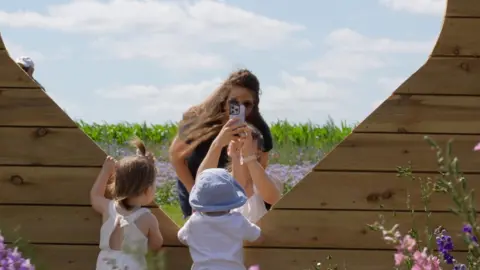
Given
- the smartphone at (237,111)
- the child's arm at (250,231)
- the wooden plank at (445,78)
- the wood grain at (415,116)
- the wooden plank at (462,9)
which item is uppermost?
the wooden plank at (462,9)

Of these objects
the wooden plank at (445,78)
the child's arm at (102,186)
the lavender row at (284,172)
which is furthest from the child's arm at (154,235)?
the lavender row at (284,172)

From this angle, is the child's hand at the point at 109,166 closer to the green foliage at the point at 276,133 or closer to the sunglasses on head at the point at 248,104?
the sunglasses on head at the point at 248,104

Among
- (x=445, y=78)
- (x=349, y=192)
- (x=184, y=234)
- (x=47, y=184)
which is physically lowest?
(x=47, y=184)

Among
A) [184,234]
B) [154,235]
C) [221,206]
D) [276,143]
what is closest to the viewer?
[221,206]

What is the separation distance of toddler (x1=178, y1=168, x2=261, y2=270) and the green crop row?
7044 mm

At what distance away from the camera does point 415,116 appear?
390 centimetres

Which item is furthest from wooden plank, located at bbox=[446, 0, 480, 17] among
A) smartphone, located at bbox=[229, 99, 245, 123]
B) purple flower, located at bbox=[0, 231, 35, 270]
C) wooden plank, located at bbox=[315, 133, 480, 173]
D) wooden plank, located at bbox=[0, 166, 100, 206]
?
purple flower, located at bbox=[0, 231, 35, 270]

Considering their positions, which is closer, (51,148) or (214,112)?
(51,148)

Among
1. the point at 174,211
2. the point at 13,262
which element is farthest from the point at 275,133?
the point at 13,262

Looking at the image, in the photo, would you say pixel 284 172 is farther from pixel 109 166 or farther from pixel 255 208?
pixel 109 166

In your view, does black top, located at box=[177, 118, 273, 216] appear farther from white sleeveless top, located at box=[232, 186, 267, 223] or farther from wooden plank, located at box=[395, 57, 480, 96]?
wooden plank, located at box=[395, 57, 480, 96]

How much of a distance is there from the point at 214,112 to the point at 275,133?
6.97m

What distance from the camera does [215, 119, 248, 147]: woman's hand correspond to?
3828 millimetres

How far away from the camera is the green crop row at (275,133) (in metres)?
10.9
